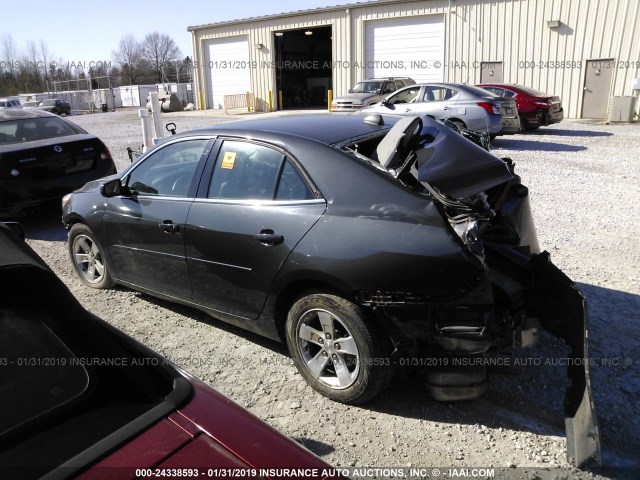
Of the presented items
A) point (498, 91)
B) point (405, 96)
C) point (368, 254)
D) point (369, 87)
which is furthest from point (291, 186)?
point (369, 87)

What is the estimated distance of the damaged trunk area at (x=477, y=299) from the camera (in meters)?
2.75

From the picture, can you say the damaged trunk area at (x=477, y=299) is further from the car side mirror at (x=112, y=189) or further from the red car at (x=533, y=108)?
the red car at (x=533, y=108)

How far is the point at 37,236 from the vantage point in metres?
6.98

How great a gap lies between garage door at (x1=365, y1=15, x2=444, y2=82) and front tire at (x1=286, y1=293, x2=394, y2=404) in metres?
22.2

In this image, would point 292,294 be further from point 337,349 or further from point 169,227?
point 169,227

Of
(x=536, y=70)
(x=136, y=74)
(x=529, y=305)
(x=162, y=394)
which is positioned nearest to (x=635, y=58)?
(x=536, y=70)

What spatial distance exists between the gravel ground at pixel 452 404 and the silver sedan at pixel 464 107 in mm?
7039

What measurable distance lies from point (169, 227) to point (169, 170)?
0.64 m

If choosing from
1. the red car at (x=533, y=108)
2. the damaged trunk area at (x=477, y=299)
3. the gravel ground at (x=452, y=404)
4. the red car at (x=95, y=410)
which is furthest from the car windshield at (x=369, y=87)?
the red car at (x=95, y=410)

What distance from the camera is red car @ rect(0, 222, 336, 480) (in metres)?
1.44

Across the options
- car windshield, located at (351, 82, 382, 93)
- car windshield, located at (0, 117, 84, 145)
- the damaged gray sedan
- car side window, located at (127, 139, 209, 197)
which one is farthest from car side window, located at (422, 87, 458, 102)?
car side window, located at (127, 139, 209, 197)

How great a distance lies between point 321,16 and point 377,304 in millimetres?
26289

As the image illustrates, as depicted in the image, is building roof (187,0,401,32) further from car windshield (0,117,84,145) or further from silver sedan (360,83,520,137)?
car windshield (0,117,84,145)

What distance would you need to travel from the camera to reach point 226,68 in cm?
3119
